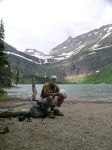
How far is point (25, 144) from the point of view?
4.54 meters

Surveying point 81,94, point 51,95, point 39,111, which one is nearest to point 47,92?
point 51,95

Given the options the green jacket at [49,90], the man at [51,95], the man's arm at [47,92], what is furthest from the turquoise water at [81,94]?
the man's arm at [47,92]

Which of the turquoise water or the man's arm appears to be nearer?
the man's arm

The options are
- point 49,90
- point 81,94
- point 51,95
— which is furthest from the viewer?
point 81,94

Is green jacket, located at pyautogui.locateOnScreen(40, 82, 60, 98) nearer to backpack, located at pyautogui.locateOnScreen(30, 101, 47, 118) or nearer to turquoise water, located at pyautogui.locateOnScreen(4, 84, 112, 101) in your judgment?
backpack, located at pyautogui.locateOnScreen(30, 101, 47, 118)

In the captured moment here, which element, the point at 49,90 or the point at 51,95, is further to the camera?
the point at 49,90

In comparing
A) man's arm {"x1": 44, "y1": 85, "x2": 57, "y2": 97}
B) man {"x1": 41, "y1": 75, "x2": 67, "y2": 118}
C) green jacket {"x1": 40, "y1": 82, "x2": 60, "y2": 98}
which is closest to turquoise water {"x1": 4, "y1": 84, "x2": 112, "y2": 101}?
man {"x1": 41, "y1": 75, "x2": 67, "y2": 118}

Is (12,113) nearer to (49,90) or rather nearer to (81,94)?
(49,90)

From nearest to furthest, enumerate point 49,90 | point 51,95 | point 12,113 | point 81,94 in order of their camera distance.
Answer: point 51,95
point 49,90
point 12,113
point 81,94

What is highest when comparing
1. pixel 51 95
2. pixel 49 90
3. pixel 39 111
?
pixel 49 90

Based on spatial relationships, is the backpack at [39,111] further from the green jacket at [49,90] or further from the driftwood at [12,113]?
the green jacket at [49,90]

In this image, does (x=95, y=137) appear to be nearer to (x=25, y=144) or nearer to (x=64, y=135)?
(x=64, y=135)

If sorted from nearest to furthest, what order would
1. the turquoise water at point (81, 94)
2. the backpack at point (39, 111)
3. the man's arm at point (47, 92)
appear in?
the man's arm at point (47, 92), the backpack at point (39, 111), the turquoise water at point (81, 94)

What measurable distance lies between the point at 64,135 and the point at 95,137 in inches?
46.3
